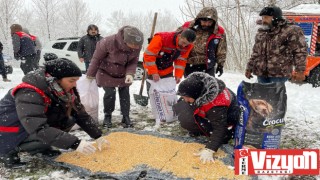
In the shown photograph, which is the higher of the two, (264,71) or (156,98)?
(264,71)

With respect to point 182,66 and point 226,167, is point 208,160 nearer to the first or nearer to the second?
point 226,167

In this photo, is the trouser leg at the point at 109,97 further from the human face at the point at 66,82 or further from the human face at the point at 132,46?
the human face at the point at 66,82

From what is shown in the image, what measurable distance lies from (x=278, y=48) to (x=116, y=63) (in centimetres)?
185

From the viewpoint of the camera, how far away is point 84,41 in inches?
231

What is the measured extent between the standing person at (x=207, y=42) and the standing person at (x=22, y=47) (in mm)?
3913

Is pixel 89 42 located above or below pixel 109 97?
above

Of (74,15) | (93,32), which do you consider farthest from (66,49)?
(74,15)

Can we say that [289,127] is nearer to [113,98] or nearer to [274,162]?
[274,162]

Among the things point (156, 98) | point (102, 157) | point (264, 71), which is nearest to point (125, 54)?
point (156, 98)

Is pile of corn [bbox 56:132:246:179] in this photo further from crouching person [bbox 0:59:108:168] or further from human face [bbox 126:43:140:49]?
human face [bbox 126:43:140:49]

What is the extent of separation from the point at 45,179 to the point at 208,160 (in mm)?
1353

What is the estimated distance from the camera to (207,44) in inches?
137

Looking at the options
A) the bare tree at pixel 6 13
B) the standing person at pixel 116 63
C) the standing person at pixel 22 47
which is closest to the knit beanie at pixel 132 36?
the standing person at pixel 116 63

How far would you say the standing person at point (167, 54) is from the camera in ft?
10.9
